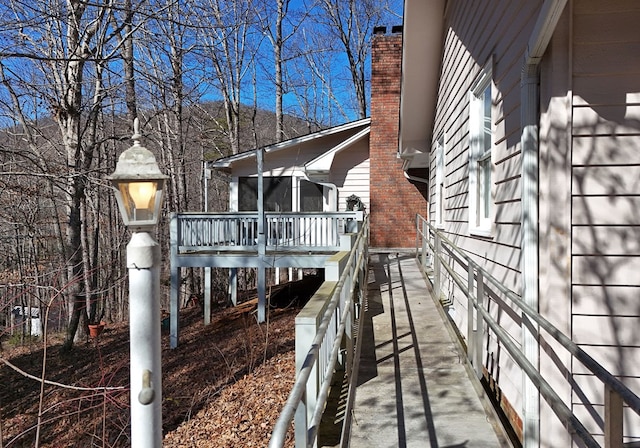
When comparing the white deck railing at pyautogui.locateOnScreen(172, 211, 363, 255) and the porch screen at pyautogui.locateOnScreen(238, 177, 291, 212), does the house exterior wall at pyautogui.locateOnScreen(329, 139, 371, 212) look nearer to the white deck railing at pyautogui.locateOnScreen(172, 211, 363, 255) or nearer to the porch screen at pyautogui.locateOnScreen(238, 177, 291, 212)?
the porch screen at pyautogui.locateOnScreen(238, 177, 291, 212)

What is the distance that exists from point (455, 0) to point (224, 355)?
866 cm

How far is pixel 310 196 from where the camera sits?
15.6m

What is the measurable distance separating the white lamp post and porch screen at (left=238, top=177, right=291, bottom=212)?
13.3 m

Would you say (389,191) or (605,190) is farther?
(389,191)

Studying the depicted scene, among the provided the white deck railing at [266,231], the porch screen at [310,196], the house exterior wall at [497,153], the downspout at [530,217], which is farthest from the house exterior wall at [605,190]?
the porch screen at [310,196]

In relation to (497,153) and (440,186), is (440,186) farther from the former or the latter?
(497,153)

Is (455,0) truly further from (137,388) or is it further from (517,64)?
(137,388)

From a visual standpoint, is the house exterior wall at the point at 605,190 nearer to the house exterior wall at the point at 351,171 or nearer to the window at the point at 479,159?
the window at the point at 479,159

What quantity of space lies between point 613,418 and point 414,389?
278 cm

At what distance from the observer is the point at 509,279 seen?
3998mm

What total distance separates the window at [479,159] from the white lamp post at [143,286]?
4.11m

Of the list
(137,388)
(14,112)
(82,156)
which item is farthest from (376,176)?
(137,388)

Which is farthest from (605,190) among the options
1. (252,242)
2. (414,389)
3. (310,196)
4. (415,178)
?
(310,196)

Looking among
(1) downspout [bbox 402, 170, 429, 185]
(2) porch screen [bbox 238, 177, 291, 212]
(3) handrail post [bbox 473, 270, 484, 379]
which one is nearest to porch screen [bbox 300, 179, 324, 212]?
(2) porch screen [bbox 238, 177, 291, 212]
